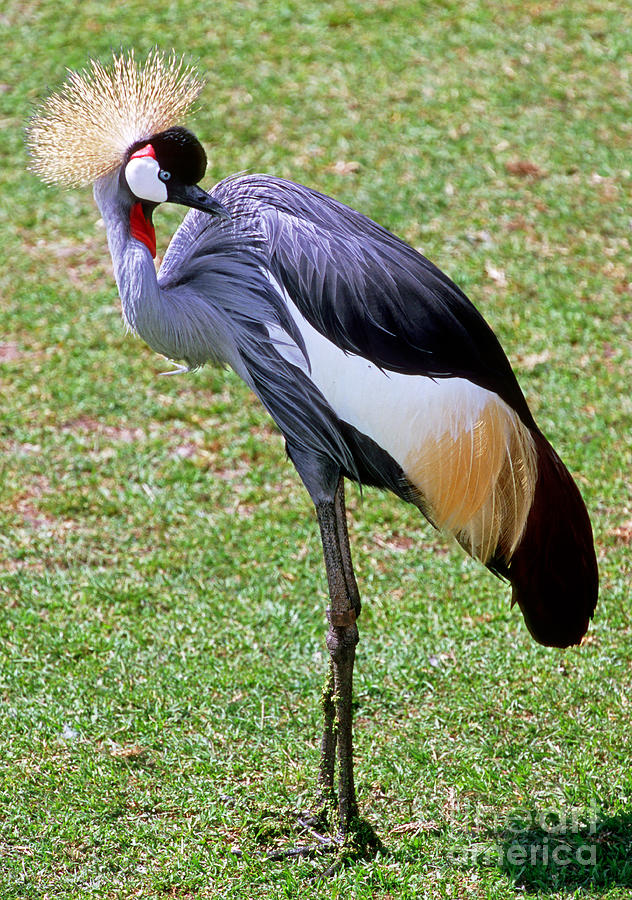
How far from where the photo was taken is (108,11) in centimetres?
819

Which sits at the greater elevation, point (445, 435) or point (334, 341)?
point (334, 341)

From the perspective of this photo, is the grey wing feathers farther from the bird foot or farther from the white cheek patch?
the bird foot

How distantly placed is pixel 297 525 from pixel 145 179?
2175 mm

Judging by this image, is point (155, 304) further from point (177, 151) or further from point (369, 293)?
point (369, 293)

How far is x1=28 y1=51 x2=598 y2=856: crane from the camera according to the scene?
299 centimetres

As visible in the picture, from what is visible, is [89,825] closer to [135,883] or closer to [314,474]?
[135,883]

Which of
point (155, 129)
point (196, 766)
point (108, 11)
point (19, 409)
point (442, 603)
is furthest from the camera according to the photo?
point (108, 11)

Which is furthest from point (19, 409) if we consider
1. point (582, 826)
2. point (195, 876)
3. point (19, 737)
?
point (582, 826)

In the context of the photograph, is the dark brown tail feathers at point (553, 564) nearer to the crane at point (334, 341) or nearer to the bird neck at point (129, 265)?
the crane at point (334, 341)

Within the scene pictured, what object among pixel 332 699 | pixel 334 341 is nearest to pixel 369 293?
pixel 334 341

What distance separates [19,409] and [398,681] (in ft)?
8.60

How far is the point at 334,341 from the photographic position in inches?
117

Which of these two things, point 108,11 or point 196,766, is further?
point 108,11

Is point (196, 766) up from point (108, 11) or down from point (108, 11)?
down
